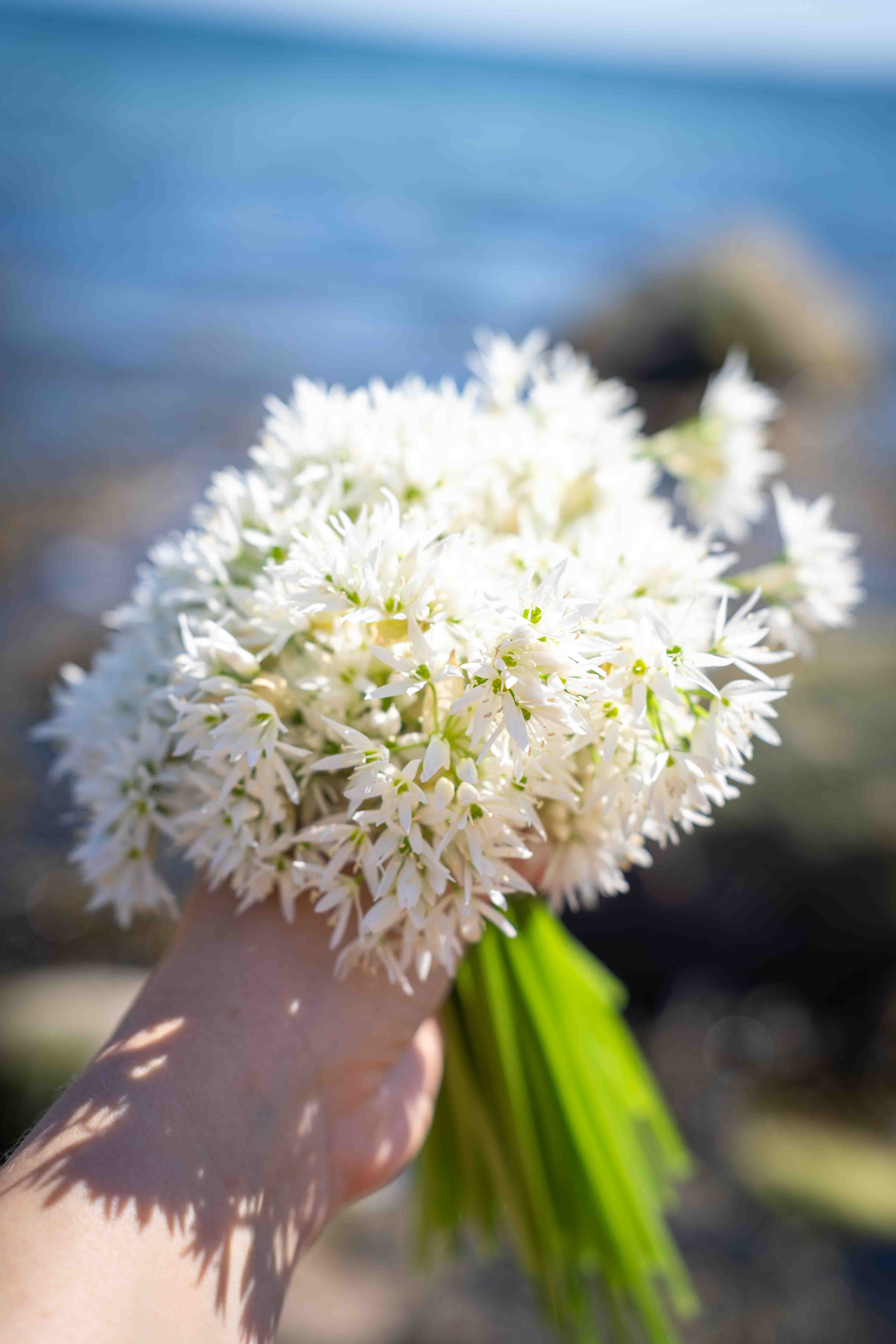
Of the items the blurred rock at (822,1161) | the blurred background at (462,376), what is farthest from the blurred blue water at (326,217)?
the blurred rock at (822,1161)

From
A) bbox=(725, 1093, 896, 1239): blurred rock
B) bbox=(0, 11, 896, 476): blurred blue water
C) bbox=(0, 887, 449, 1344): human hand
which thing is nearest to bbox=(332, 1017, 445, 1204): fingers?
bbox=(0, 887, 449, 1344): human hand

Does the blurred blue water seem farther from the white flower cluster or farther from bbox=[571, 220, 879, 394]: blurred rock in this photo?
the white flower cluster

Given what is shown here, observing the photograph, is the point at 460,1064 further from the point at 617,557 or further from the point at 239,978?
the point at 617,557

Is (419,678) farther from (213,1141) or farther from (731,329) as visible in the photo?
(731,329)

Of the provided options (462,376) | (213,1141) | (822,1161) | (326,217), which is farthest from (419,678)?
(326,217)

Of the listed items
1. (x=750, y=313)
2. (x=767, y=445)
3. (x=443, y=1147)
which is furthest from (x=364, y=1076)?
(x=750, y=313)

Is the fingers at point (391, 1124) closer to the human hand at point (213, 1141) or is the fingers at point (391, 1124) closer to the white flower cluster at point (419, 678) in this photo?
the human hand at point (213, 1141)

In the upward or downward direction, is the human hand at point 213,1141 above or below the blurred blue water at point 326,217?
below

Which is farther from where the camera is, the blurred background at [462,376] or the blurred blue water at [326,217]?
the blurred blue water at [326,217]
